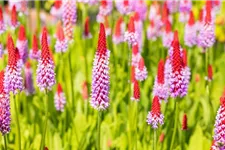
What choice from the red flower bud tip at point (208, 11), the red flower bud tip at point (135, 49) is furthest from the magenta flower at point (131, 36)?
the red flower bud tip at point (208, 11)

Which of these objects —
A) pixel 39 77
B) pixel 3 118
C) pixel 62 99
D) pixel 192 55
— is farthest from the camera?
pixel 192 55

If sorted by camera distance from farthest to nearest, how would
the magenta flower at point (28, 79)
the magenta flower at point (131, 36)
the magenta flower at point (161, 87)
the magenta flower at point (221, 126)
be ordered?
the magenta flower at point (28, 79), the magenta flower at point (131, 36), the magenta flower at point (161, 87), the magenta flower at point (221, 126)

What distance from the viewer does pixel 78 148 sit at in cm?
515

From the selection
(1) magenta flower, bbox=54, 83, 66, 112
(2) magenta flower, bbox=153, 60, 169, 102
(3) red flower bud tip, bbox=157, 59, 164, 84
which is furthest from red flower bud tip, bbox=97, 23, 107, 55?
(1) magenta flower, bbox=54, 83, 66, 112

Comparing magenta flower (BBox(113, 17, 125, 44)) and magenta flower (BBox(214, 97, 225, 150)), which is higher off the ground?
magenta flower (BBox(113, 17, 125, 44))

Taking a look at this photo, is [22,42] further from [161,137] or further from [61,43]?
[161,137]

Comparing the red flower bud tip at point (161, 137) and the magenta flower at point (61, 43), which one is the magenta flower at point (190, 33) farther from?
the red flower bud tip at point (161, 137)

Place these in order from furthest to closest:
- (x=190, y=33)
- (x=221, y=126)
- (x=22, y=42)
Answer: (x=190, y=33), (x=22, y=42), (x=221, y=126)

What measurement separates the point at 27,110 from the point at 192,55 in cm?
285

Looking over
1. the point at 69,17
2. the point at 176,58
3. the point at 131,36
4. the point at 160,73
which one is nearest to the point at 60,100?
the point at 69,17

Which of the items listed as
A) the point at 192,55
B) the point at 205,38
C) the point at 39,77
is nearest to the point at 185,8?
the point at 192,55

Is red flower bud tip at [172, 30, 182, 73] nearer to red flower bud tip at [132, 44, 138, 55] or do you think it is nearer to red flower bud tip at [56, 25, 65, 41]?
red flower bud tip at [132, 44, 138, 55]

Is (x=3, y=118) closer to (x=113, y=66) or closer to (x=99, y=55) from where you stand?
(x=99, y=55)

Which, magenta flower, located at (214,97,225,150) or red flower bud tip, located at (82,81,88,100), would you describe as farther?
red flower bud tip, located at (82,81,88,100)
